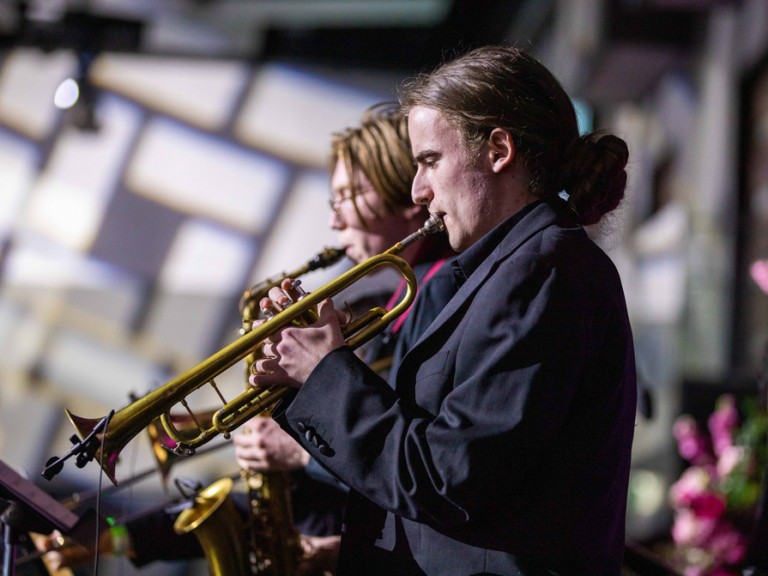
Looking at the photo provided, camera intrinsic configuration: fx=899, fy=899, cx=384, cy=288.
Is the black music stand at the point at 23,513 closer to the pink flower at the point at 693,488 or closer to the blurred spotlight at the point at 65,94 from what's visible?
the blurred spotlight at the point at 65,94

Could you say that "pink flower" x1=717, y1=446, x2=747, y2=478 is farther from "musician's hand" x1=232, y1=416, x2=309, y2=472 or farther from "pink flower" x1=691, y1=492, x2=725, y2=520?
"musician's hand" x1=232, y1=416, x2=309, y2=472

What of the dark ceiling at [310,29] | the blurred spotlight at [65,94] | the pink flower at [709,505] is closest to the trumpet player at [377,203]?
the blurred spotlight at [65,94]

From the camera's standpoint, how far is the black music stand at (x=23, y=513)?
5.56 feet

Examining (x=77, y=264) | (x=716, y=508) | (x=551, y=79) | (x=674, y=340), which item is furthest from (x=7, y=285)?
(x=551, y=79)

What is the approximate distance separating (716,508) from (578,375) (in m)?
2.17

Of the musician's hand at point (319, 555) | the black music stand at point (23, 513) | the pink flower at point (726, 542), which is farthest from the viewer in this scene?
the pink flower at point (726, 542)

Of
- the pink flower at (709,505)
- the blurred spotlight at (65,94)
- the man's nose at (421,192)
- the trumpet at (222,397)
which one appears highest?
the man's nose at (421,192)

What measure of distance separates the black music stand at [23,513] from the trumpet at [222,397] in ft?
0.96

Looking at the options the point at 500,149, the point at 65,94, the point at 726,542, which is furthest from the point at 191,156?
the point at 500,149

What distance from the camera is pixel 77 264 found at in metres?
5.88

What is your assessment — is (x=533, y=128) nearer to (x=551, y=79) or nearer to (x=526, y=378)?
(x=551, y=79)

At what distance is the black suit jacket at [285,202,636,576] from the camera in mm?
1273

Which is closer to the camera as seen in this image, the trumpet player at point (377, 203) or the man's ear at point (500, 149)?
the man's ear at point (500, 149)

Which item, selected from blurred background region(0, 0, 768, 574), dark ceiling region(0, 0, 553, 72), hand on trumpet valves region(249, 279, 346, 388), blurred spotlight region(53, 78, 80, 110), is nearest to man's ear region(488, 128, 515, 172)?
hand on trumpet valves region(249, 279, 346, 388)
